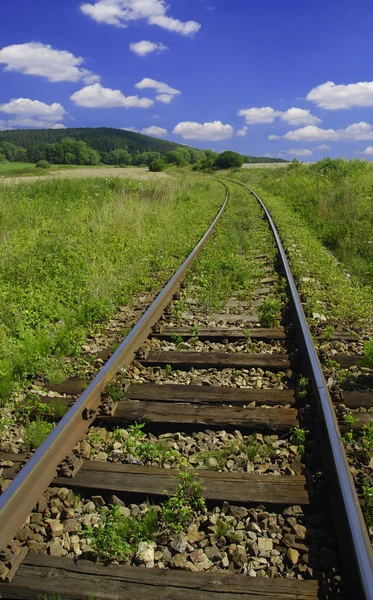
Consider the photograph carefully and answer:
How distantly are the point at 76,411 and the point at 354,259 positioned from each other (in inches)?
268

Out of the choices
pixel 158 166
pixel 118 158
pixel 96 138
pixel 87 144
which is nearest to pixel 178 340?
pixel 158 166

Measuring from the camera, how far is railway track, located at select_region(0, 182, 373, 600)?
2062 mm

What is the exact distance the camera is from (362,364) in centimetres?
412

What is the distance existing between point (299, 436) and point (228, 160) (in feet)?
226

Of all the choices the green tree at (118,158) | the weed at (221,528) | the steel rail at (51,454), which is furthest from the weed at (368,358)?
the green tree at (118,158)

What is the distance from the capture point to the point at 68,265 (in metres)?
7.69

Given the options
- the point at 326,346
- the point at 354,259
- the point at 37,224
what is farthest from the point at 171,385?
the point at 37,224

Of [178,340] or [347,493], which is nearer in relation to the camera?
[347,493]

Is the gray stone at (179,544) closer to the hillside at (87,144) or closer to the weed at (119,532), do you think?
the weed at (119,532)

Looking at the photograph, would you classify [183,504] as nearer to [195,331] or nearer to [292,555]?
[292,555]

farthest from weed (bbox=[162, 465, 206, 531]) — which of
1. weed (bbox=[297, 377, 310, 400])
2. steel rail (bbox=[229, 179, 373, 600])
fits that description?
weed (bbox=[297, 377, 310, 400])

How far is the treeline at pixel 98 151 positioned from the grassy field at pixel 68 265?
145ft

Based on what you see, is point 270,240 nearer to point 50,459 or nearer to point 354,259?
point 354,259

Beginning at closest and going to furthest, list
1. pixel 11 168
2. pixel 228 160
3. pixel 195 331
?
pixel 195 331, pixel 11 168, pixel 228 160
